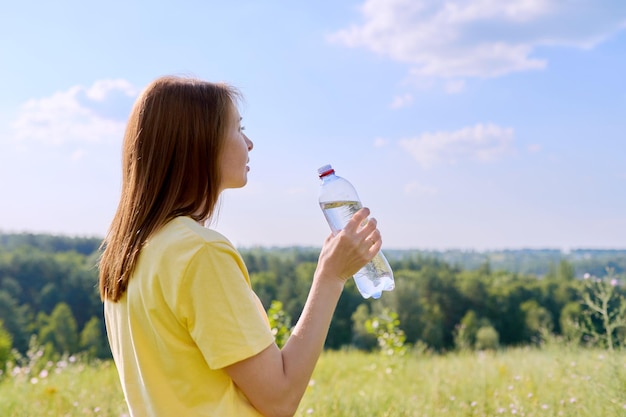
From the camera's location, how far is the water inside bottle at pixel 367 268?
77.4 inches

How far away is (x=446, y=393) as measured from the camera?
452 centimetres

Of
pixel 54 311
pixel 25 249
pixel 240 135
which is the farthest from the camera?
pixel 25 249

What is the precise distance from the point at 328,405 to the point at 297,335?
2.79 metres

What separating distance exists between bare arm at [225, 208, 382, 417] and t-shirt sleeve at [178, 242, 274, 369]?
0.14ft

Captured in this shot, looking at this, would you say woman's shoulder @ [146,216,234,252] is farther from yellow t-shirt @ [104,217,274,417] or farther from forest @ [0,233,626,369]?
forest @ [0,233,626,369]

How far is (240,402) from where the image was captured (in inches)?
54.1

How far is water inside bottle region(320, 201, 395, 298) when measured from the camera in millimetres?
1967

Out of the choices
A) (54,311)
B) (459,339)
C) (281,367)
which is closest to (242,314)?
(281,367)

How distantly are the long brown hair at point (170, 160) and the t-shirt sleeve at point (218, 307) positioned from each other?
0.56 feet

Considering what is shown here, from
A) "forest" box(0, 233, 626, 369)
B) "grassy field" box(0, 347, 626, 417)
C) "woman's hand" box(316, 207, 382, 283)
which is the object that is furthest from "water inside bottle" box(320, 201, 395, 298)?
"forest" box(0, 233, 626, 369)

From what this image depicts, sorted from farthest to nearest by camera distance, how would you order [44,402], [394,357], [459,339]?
[459,339], [394,357], [44,402]

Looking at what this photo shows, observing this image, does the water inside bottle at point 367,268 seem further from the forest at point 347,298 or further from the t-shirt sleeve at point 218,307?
the forest at point 347,298

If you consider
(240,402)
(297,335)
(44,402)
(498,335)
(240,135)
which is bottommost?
(498,335)

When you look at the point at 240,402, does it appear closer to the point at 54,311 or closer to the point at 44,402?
the point at 44,402
